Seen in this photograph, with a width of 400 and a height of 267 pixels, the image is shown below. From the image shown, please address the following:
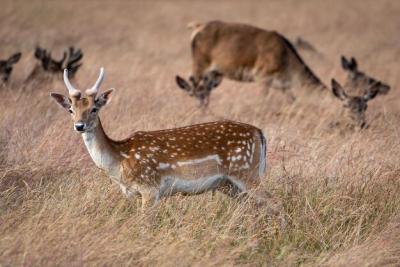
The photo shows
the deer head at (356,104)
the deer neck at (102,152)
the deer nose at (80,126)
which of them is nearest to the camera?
the deer nose at (80,126)

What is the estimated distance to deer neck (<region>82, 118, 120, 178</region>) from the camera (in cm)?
650

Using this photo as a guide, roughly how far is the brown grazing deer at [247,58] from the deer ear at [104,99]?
673cm

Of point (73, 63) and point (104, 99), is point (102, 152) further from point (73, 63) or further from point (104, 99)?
point (73, 63)

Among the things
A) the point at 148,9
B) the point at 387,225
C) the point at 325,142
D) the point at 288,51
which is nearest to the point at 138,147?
the point at 387,225

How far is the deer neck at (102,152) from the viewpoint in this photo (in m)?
6.50

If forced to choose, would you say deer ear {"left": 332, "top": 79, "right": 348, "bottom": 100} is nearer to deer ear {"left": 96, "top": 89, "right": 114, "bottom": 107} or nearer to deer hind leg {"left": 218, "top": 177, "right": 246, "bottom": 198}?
deer hind leg {"left": 218, "top": 177, "right": 246, "bottom": 198}

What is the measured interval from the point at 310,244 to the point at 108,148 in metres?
1.64

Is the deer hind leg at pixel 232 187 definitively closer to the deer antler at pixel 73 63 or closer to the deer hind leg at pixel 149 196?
the deer hind leg at pixel 149 196

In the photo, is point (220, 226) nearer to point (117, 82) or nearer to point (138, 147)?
point (138, 147)

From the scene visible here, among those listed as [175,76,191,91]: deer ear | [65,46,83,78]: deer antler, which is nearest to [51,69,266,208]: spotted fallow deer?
[175,76,191,91]: deer ear

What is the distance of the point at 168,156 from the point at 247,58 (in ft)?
25.0

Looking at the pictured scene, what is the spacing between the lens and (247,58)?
13977 mm

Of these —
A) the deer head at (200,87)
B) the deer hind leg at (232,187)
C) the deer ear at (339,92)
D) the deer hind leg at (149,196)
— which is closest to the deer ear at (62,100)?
the deer hind leg at (149,196)

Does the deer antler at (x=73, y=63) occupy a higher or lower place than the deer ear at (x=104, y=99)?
lower
